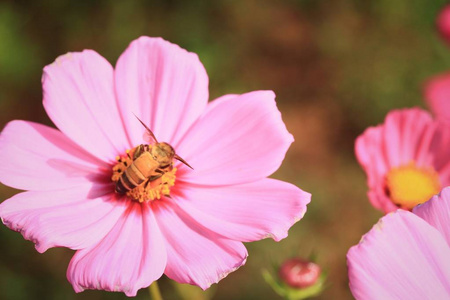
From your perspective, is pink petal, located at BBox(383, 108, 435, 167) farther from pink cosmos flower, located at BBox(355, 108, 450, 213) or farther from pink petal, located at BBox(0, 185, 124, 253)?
pink petal, located at BBox(0, 185, 124, 253)

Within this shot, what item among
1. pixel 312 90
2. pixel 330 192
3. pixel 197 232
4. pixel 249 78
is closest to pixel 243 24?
pixel 249 78

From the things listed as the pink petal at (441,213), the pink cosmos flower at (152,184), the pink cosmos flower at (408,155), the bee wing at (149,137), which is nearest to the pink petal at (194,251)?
the pink cosmos flower at (152,184)

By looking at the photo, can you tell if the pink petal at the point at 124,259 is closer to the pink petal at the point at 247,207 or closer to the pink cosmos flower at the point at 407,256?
the pink petal at the point at 247,207

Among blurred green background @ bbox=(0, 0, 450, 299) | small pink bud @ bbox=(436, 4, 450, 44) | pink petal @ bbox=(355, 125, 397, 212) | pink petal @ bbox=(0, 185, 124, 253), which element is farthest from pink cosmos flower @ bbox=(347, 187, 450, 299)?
blurred green background @ bbox=(0, 0, 450, 299)

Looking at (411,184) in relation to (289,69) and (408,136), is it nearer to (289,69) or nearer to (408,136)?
(408,136)

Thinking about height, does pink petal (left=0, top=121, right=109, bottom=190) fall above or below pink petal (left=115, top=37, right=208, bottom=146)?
below

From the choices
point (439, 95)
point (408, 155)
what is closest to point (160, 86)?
point (408, 155)
